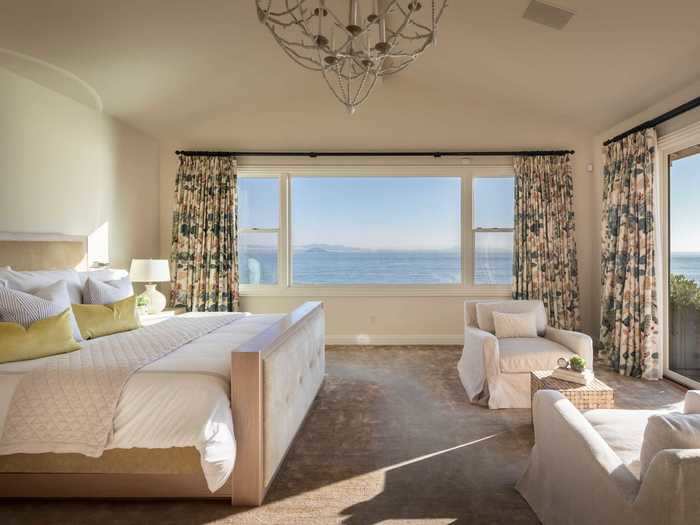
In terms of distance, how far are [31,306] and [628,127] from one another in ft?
17.9

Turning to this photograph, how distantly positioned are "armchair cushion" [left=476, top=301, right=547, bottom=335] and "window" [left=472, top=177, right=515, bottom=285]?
1.48 metres

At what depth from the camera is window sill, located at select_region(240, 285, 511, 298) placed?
5.21m

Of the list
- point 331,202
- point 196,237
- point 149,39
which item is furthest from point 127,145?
point 331,202

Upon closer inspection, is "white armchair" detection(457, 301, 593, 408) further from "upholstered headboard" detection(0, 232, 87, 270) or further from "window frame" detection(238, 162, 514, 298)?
"upholstered headboard" detection(0, 232, 87, 270)

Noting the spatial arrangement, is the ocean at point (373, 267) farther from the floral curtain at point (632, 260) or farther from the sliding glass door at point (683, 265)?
the sliding glass door at point (683, 265)

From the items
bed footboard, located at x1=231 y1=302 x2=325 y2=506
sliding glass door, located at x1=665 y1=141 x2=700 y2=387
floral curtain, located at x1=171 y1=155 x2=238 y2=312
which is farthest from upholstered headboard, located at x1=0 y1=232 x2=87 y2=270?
sliding glass door, located at x1=665 y1=141 x2=700 y2=387

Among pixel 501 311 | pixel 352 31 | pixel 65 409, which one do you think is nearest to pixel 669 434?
pixel 352 31

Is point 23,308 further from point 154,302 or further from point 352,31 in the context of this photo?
point 352,31

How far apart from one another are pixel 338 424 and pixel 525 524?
4.42 ft

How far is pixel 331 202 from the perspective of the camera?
6.32 metres

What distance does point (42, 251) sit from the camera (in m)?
3.33

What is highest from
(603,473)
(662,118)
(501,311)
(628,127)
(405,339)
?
(628,127)

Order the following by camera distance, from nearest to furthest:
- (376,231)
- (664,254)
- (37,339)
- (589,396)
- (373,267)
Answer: (37,339), (589,396), (664,254), (373,267), (376,231)

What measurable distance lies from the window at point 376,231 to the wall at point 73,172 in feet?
6.05
